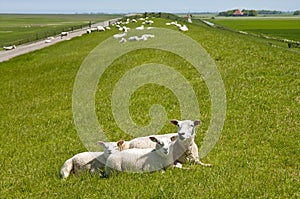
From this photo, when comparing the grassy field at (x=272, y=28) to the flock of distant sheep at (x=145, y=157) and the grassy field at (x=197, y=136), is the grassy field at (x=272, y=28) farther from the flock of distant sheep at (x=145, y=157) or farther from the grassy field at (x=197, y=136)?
the flock of distant sheep at (x=145, y=157)

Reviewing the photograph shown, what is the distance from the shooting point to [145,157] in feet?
26.8

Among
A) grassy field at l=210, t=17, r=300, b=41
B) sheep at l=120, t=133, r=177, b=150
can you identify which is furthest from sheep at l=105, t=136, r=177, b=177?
grassy field at l=210, t=17, r=300, b=41

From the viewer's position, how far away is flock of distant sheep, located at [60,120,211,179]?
26.6ft

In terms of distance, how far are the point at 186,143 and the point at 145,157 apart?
808mm

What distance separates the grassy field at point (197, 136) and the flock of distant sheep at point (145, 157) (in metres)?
0.19

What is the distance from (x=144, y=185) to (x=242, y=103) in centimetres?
582

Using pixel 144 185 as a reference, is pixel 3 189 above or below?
below

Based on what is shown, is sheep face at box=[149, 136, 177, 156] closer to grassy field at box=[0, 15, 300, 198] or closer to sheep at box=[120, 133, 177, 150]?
grassy field at box=[0, 15, 300, 198]

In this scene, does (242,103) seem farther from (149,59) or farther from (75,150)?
(149,59)

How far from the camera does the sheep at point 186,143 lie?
8.18 metres

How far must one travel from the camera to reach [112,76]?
20.2 metres

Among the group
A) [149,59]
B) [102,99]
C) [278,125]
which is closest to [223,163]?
[278,125]

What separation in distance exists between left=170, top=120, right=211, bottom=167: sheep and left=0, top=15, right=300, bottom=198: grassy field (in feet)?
0.88

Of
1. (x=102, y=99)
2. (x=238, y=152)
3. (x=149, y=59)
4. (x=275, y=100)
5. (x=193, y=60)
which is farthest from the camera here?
(x=149, y=59)
